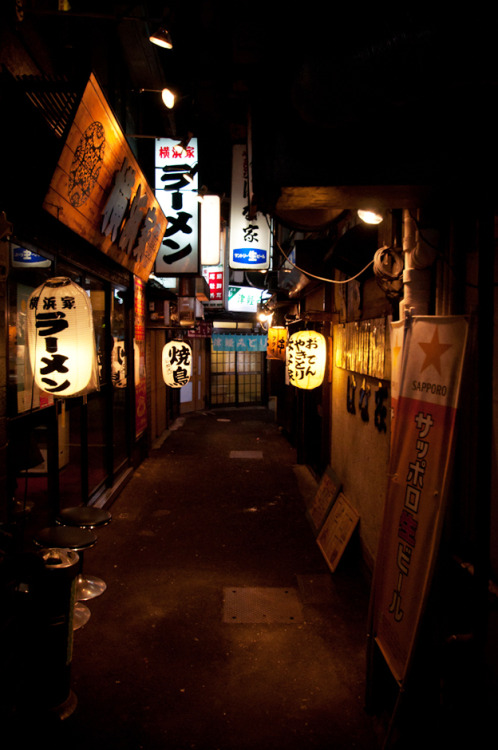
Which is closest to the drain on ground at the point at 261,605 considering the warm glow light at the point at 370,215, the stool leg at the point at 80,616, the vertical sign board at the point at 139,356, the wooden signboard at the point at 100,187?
the stool leg at the point at 80,616

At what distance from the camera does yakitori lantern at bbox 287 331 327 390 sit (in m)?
9.95

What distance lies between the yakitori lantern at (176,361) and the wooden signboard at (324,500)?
254 inches

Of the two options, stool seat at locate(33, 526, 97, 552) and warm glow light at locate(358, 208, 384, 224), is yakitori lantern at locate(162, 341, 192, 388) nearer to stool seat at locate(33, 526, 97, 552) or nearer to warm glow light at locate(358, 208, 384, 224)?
stool seat at locate(33, 526, 97, 552)

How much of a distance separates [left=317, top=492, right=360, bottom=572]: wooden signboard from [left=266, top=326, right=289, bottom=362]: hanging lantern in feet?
24.0

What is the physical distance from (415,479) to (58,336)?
425 centimetres

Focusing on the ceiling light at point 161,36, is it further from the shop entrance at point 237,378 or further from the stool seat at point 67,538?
the shop entrance at point 237,378

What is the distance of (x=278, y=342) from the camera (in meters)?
15.8

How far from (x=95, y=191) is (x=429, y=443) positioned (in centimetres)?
659

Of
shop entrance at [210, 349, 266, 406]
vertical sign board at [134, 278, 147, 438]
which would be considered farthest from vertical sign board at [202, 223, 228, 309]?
vertical sign board at [134, 278, 147, 438]

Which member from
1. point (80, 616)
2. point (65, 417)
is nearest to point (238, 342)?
point (65, 417)

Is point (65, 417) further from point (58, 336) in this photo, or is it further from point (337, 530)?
point (337, 530)

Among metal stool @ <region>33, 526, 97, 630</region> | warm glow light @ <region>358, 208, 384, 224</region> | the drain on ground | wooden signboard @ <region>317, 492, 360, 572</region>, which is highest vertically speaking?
warm glow light @ <region>358, 208, 384, 224</region>

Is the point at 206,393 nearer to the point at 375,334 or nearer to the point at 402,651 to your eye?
the point at 375,334

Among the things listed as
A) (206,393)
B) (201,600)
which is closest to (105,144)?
(201,600)
